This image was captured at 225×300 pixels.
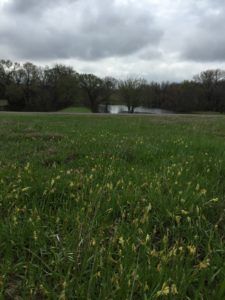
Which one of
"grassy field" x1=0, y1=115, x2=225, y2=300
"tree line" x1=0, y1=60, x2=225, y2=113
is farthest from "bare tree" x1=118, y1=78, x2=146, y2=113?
"grassy field" x1=0, y1=115, x2=225, y2=300

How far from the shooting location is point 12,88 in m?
65.4

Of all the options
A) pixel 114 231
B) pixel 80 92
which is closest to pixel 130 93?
pixel 80 92

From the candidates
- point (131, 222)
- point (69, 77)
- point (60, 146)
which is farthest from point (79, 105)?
point (131, 222)

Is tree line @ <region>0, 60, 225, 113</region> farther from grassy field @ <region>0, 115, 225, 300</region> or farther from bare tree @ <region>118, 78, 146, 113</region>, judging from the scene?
grassy field @ <region>0, 115, 225, 300</region>

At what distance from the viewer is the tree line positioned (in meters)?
66.7

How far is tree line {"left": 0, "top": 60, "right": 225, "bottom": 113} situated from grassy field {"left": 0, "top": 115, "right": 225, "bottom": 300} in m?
62.8

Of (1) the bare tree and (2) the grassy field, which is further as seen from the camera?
(1) the bare tree

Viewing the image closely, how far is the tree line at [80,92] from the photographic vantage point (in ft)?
219

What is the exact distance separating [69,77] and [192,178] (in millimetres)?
65086

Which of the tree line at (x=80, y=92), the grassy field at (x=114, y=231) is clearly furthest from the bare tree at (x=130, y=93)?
the grassy field at (x=114, y=231)

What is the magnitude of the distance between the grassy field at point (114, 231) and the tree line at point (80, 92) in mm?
62837

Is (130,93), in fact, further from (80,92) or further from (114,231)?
(114,231)

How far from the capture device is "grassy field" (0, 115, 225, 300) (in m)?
2.44

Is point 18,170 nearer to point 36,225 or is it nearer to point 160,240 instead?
point 36,225
